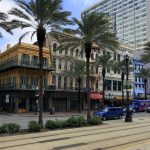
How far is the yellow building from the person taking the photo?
212 ft

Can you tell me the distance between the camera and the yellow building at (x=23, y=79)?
6450 cm

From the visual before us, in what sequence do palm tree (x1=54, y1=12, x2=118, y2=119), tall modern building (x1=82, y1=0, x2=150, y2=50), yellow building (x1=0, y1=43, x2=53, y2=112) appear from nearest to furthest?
palm tree (x1=54, y1=12, x2=118, y2=119) < yellow building (x1=0, y1=43, x2=53, y2=112) < tall modern building (x1=82, y1=0, x2=150, y2=50)

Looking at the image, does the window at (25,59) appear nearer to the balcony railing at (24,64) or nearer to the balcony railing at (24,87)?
the balcony railing at (24,64)

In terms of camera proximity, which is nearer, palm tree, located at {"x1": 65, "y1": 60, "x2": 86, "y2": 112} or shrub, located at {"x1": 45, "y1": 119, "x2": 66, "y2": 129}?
shrub, located at {"x1": 45, "y1": 119, "x2": 66, "y2": 129}

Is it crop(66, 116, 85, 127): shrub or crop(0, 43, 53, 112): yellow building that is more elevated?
crop(0, 43, 53, 112): yellow building

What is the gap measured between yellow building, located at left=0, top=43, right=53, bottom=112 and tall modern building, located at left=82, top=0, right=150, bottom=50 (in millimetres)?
94589

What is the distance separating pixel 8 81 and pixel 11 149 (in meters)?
54.2

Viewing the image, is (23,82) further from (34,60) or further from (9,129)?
(9,129)

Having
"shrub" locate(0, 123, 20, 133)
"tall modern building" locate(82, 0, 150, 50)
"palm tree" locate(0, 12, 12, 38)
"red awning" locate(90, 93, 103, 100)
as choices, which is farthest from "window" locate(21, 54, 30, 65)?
"tall modern building" locate(82, 0, 150, 50)

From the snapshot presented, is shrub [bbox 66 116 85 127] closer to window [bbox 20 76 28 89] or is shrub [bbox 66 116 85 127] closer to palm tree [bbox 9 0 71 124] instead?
palm tree [bbox 9 0 71 124]

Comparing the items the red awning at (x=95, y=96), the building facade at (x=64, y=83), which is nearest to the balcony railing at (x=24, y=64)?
the building facade at (x=64, y=83)

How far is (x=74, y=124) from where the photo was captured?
30312mm

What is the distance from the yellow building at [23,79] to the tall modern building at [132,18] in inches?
3724

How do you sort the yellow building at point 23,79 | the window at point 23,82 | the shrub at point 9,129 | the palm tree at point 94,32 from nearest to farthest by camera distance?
the shrub at point 9,129 → the palm tree at point 94,32 → the yellow building at point 23,79 → the window at point 23,82
